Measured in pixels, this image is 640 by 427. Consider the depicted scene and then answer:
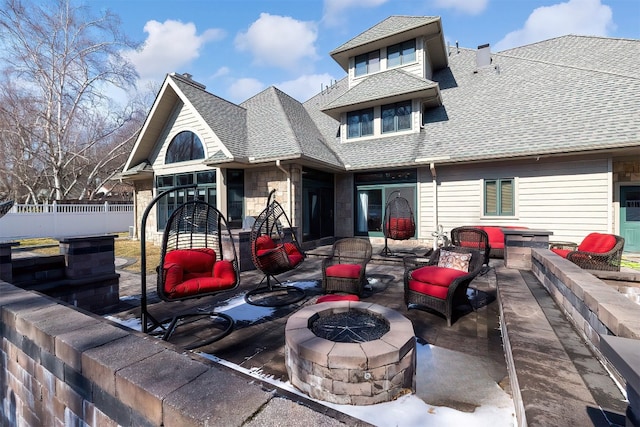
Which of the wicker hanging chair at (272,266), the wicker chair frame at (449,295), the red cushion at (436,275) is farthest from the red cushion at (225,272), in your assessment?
the red cushion at (436,275)

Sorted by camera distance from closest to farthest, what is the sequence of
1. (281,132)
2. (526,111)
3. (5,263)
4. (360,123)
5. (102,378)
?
(102,378), (5,263), (526,111), (281,132), (360,123)

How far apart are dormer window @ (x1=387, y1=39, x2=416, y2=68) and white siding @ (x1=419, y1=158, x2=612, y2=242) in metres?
4.94

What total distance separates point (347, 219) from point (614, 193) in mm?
7959

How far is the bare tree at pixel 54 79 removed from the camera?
16.3 meters

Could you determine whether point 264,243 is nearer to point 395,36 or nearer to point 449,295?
point 449,295

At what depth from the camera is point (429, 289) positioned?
3826 millimetres

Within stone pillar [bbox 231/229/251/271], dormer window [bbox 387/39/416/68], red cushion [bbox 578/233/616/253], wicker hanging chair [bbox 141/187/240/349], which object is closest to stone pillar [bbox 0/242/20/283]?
wicker hanging chair [bbox 141/187/240/349]

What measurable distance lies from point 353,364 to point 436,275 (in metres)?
2.28

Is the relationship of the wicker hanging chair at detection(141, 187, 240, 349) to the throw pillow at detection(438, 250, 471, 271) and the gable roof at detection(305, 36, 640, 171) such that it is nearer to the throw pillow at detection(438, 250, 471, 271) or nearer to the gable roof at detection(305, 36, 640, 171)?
the throw pillow at detection(438, 250, 471, 271)

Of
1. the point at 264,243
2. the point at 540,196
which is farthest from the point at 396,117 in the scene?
the point at 264,243

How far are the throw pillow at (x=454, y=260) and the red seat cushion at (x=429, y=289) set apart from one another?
2.37 ft

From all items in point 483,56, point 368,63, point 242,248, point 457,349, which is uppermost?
point 483,56

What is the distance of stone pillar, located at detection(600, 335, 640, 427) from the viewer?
2.91ft

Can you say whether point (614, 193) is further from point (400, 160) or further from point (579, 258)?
point (400, 160)
